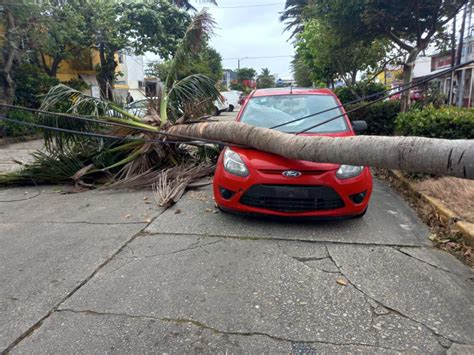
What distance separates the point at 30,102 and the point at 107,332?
1624 cm

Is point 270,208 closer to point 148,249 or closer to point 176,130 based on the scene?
point 148,249

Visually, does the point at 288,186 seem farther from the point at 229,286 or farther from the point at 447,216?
the point at 447,216

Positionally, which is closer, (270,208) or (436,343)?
(436,343)

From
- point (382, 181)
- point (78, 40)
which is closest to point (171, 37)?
point (78, 40)

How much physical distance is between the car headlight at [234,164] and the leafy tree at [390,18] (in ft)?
20.9

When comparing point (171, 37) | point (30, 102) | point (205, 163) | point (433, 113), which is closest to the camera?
point (433, 113)

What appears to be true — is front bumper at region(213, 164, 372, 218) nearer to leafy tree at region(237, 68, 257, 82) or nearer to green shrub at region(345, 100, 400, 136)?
green shrub at region(345, 100, 400, 136)

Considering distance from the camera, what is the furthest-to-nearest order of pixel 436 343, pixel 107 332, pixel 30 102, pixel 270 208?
pixel 30 102 < pixel 270 208 < pixel 107 332 < pixel 436 343

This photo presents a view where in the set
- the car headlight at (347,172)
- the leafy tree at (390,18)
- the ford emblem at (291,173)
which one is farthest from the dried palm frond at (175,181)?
the leafy tree at (390,18)

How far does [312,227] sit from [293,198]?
1.83ft

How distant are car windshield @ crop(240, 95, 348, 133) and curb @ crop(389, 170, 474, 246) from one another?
57.3 inches

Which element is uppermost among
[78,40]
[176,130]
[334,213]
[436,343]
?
[78,40]

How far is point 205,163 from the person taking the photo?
24.0 ft

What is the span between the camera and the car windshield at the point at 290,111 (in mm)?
5051
